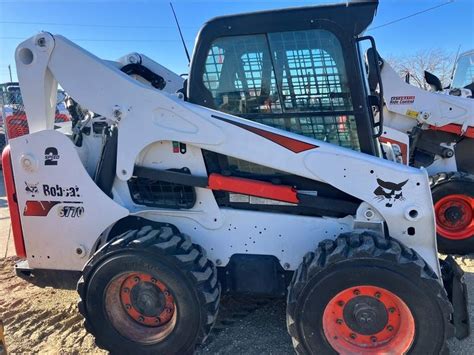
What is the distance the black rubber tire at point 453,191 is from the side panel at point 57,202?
3705 mm

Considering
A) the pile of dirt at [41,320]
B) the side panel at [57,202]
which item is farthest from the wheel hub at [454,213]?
the pile of dirt at [41,320]

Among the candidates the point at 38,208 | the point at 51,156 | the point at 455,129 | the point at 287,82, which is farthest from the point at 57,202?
the point at 455,129

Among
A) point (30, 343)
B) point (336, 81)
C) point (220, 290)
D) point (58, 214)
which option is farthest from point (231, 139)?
point (30, 343)

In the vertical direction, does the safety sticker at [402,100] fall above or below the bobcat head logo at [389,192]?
above

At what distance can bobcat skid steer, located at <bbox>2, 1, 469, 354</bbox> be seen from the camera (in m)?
2.84

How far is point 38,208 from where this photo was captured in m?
3.49

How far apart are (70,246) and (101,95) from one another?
123cm

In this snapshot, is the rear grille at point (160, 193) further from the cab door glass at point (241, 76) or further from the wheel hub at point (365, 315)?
the wheel hub at point (365, 315)

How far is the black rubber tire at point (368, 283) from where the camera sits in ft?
8.84

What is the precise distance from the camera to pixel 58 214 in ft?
11.3

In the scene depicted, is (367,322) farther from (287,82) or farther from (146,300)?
(287,82)

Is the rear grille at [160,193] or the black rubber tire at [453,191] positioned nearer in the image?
the rear grille at [160,193]

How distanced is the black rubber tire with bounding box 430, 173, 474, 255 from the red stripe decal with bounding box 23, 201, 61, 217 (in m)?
4.13

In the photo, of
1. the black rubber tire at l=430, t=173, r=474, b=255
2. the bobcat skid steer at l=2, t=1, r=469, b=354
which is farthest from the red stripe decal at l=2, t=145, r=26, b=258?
the black rubber tire at l=430, t=173, r=474, b=255
